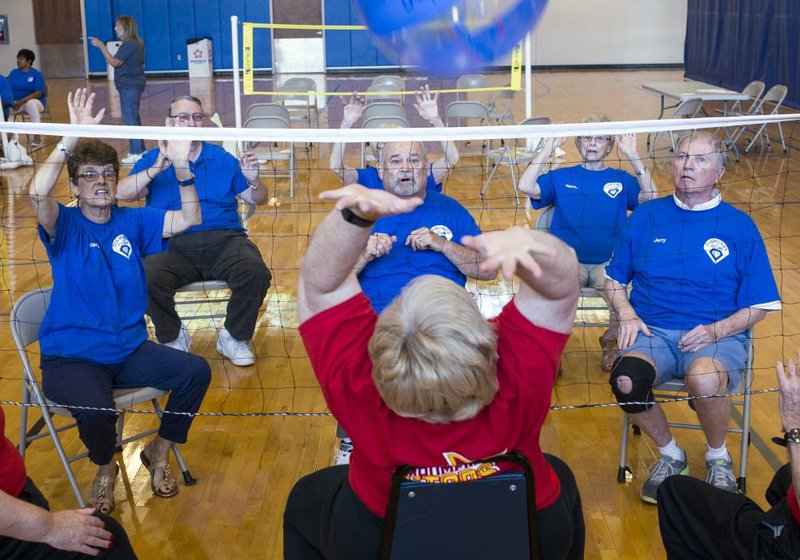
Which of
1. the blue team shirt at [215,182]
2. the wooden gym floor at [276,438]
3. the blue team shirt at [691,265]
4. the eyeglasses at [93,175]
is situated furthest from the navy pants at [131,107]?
the blue team shirt at [691,265]

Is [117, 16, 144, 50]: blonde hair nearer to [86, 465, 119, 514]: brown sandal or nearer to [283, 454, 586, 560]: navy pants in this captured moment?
[86, 465, 119, 514]: brown sandal

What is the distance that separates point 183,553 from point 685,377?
191 cm

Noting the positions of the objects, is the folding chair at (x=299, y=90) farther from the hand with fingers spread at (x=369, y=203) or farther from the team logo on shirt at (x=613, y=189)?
the hand with fingers spread at (x=369, y=203)

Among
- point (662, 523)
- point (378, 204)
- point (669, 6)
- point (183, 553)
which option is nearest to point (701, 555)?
point (662, 523)

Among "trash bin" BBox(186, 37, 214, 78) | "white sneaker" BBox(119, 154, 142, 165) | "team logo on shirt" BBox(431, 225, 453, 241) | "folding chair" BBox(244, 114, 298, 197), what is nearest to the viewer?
"team logo on shirt" BBox(431, 225, 453, 241)

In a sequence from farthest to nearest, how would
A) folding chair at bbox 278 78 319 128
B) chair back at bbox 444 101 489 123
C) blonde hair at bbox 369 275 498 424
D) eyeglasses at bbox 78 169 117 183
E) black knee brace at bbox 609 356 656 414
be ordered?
1. folding chair at bbox 278 78 319 128
2. chair back at bbox 444 101 489 123
3. eyeglasses at bbox 78 169 117 183
4. black knee brace at bbox 609 356 656 414
5. blonde hair at bbox 369 275 498 424

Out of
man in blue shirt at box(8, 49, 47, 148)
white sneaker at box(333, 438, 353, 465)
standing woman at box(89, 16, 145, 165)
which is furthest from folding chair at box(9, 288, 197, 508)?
man in blue shirt at box(8, 49, 47, 148)

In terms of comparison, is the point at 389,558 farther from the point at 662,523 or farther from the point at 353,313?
the point at 662,523

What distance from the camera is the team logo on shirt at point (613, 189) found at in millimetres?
4289

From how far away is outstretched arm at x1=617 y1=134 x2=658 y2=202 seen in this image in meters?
3.90

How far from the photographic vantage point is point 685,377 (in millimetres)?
3213

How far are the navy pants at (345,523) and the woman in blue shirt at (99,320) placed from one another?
4.20ft

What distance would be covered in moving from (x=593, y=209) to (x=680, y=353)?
120 cm

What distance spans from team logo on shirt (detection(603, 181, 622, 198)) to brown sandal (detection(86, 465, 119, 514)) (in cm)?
265
